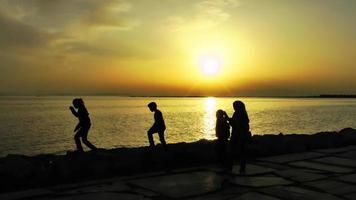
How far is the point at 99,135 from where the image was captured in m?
42.8

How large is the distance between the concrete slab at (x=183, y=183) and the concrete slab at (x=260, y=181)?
36 cm

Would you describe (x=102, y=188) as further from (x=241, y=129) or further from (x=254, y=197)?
(x=241, y=129)

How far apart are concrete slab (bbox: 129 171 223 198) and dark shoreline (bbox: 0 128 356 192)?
31.9 inches

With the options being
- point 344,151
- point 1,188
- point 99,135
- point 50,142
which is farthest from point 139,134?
point 1,188

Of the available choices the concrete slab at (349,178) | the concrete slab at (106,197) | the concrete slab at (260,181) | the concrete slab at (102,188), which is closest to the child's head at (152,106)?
the concrete slab at (102,188)

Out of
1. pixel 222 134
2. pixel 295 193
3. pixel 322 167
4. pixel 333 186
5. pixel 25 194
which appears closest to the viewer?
pixel 295 193

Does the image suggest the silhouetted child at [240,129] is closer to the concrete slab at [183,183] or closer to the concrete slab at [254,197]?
the concrete slab at [183,183]

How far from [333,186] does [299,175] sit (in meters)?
1.02

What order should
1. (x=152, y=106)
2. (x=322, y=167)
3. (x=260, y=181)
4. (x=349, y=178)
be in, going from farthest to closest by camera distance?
(x=152, y=106)
(x=322, y=167)
(x=349, y=178)
(x=260, y=181)

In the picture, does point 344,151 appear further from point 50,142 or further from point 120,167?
point 50,142

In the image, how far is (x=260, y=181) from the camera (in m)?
7.68

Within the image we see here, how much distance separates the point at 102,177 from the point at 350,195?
15.3ft

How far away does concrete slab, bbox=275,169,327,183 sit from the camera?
7863 mm

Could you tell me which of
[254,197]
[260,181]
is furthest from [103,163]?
[254,197]
